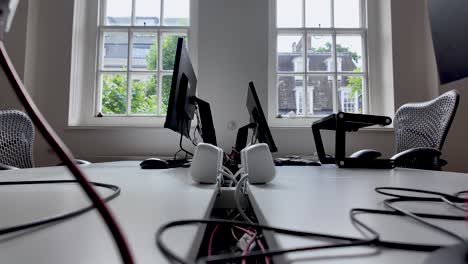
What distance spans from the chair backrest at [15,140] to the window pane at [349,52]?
8.19 ft

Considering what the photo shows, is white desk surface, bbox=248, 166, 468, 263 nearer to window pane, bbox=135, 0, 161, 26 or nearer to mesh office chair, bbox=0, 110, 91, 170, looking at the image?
mesh office chair, bbox=0, 110, 91, 170

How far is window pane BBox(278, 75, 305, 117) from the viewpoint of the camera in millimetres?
2705

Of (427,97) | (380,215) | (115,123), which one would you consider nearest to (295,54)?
(427,97)

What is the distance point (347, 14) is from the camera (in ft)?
9.18

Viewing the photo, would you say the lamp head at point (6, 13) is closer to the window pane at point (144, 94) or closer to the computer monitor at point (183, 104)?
the computer monitor at point (183, 104)

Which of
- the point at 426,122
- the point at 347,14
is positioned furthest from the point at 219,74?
the point at 426,122

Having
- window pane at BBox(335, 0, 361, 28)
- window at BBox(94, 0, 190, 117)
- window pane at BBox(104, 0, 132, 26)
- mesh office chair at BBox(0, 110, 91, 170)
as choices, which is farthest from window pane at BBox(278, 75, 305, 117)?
mesh office chair at BBox(0, 110, 91, 170)

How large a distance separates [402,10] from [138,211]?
2.90m

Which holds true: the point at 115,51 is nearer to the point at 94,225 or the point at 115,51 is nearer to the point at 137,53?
the point at 137,53

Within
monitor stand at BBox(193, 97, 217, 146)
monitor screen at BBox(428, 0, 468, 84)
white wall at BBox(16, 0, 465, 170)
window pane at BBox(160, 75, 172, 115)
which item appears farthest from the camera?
window pane at BBox(160, 75, 172, 115)

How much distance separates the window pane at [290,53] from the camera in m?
2.74

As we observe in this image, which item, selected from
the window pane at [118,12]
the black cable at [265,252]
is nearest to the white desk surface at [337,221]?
the black cable at [265,252]

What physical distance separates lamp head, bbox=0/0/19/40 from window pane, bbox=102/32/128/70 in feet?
8.85

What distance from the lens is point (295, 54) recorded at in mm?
2766
